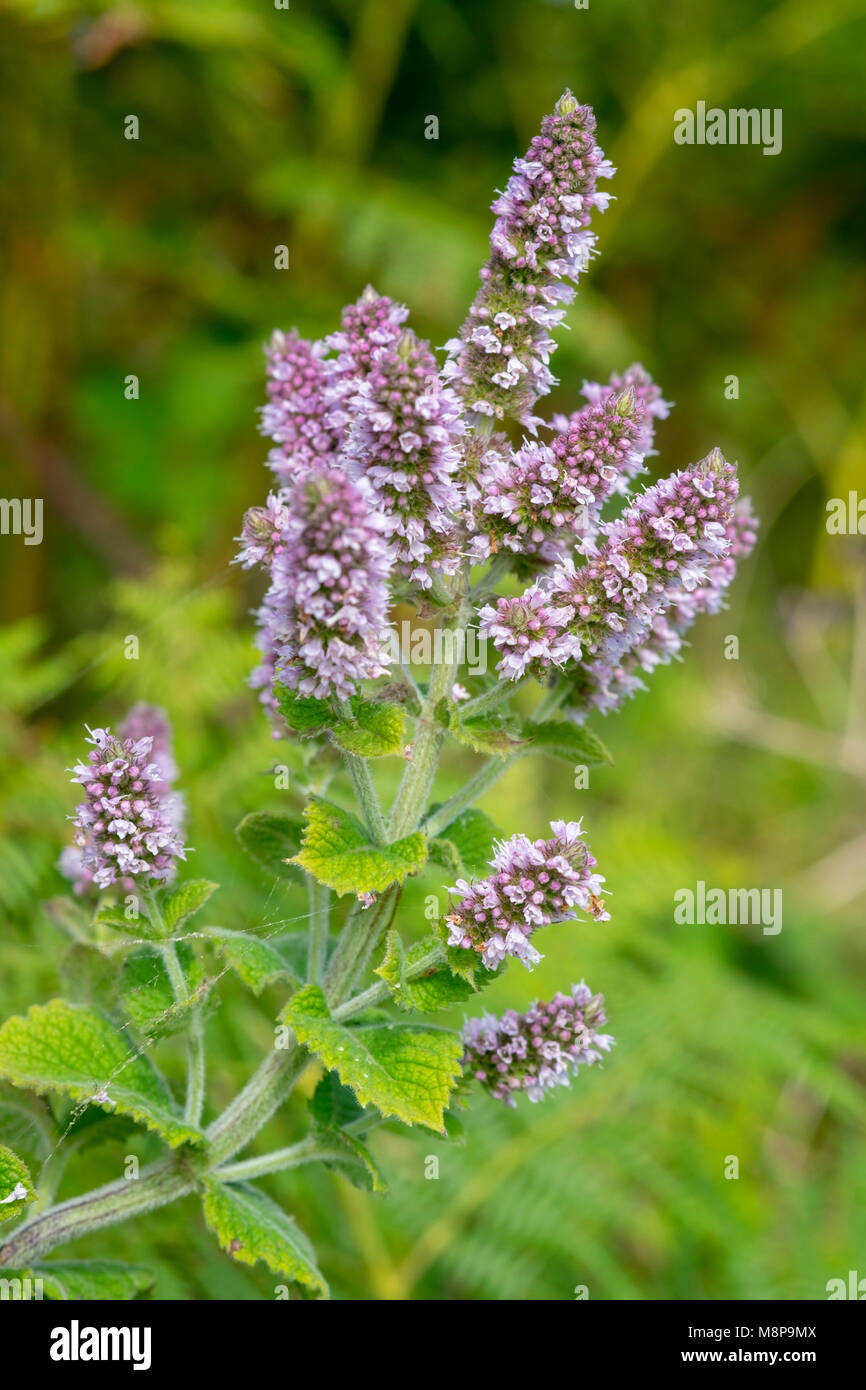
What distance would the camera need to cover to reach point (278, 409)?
1.21 metres

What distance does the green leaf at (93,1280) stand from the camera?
3.82 ft

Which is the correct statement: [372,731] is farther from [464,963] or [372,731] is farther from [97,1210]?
[97,1210]

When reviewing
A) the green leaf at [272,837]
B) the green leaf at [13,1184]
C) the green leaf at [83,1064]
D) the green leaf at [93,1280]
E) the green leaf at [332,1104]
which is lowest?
the green leaf at [93,1280]

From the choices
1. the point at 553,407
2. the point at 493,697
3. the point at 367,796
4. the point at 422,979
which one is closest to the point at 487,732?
the point at 493,697

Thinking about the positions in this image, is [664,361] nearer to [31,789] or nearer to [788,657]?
[788,657]

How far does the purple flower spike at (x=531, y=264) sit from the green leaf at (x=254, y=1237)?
839mm

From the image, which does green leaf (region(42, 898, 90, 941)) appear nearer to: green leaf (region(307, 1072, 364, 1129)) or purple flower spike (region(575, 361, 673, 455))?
green leaf (region(307, 1072, 364, 1129))

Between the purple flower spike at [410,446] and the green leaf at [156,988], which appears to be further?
the green leaf at [156,988]

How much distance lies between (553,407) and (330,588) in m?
4.87

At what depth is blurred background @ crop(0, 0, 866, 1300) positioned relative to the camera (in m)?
2.48

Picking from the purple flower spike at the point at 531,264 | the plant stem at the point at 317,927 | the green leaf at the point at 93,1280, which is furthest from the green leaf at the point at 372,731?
the green leaf at the point at 93,1280

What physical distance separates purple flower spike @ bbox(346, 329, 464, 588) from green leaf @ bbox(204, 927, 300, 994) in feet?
1.34

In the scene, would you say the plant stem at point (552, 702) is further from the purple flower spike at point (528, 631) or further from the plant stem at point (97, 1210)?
the plant stem at point (97, 1210)
